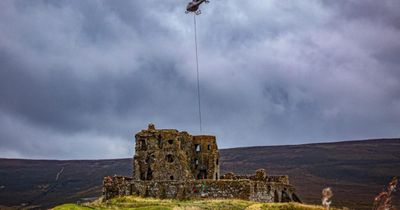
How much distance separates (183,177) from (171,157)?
2657 millimetres

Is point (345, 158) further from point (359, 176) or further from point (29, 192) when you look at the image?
point (29, 192)

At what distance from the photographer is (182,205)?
150ft

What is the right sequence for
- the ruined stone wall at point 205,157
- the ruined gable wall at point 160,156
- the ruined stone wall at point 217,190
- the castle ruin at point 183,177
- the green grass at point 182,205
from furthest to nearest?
the ruined stone wall at point 205,157
the ruined gable wall at point 160,156
the castle ruin at point 183,177
the ruined stone wall at point 217,190
the green grass at point 182,205

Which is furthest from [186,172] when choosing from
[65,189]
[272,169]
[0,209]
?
[65,189]

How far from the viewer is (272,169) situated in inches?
7239

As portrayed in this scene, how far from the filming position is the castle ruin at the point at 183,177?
53.5 m

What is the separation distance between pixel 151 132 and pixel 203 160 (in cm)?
722

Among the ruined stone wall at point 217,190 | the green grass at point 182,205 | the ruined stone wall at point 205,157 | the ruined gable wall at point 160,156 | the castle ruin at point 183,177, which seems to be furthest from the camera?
the ruined stone wall at point 205,157

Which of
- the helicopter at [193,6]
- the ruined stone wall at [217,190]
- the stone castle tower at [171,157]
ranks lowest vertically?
the ruined stone wall at [217,190]

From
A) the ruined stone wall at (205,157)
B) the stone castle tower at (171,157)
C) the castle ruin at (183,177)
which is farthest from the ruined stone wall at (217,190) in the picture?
the ruined stone wall at (205,157)

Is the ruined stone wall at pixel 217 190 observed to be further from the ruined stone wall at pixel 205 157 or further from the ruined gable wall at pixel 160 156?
the ruined stone wall at pixel 205 157

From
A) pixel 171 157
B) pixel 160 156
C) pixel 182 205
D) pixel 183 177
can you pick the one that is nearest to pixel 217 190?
pixel 182 205

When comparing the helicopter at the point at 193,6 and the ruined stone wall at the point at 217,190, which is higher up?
the helicopter at the point at 193,6

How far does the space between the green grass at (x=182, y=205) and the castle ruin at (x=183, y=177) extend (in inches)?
79.3
